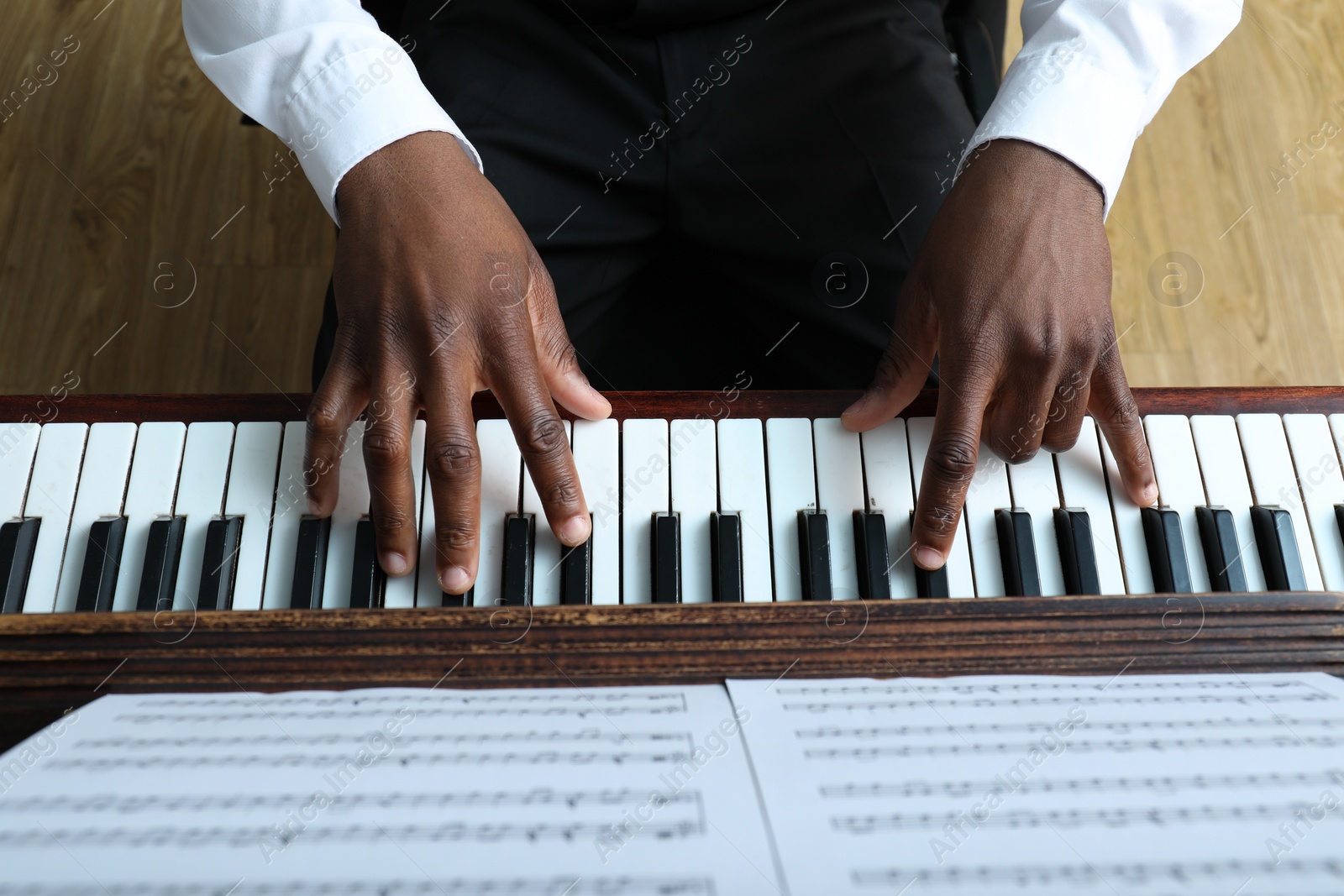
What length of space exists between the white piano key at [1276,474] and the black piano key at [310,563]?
99 centimetres

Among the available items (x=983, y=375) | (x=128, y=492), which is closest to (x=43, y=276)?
(x=128, y=492)

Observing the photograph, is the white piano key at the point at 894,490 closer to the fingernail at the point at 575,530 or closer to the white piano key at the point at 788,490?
the white piano key at the point at 788,490

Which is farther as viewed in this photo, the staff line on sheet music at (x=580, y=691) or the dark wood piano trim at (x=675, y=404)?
the dark wood piano trim at (x=675, y=404)

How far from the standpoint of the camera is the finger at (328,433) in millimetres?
863

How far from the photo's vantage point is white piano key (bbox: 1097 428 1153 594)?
88cm

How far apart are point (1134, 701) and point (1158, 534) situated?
0.24m

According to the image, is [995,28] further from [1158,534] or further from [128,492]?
[128,492]

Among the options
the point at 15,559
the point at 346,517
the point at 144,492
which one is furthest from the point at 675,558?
the point at 15,559

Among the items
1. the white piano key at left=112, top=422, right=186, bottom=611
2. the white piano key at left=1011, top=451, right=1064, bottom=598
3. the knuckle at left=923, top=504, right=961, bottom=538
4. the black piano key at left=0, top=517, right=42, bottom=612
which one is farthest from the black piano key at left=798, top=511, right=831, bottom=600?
the black piano key at left=0, top=517, right=42, bottom=612

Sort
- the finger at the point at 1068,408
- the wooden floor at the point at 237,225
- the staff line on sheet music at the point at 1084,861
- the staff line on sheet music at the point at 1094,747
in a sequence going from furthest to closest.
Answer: the wooden floor at the point at 237,225 → the finger at the point at 1068,408 → the staff line on sheet music at the point at 1094,747 → the staff line on sheet music at the point at 1084,861

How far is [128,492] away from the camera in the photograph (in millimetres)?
883

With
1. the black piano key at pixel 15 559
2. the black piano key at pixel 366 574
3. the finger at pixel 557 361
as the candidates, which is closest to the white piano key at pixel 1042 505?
the finger at pixel 557 361

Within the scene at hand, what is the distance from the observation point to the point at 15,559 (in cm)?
85

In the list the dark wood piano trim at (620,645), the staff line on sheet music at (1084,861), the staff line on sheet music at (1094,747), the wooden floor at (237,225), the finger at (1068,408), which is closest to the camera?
the staff line on sheet music at (1084,861)
